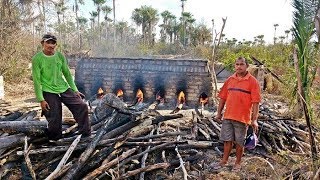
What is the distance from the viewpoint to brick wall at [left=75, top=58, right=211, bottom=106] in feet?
30.2

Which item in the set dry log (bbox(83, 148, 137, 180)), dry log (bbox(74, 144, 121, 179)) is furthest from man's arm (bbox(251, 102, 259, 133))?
dry log (bbox(74, 144, 121, 179))

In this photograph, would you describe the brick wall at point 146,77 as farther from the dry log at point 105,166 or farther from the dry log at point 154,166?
the dry log at point 105,166

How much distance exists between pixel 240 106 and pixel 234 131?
399 millimetres

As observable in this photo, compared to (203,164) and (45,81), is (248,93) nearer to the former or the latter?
(203,164)

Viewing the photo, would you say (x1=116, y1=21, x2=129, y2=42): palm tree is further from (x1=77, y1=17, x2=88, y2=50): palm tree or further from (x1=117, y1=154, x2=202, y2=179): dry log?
(x1=117, y1=154, x2=202, y2=179): dry log

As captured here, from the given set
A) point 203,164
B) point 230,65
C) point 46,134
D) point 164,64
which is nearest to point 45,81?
point 46,134

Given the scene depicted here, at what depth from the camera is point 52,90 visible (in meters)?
4.35

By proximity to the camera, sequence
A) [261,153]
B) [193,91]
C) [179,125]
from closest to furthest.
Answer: [261,153]
[179,125]
[193,91]

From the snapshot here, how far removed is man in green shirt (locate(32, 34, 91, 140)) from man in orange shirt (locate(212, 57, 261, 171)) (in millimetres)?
1979

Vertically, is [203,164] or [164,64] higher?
[164,64]

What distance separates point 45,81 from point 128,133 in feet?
4.32

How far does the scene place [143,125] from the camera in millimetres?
4805

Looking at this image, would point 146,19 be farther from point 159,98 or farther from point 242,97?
point 242,97

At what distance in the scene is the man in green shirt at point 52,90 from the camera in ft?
13.9
